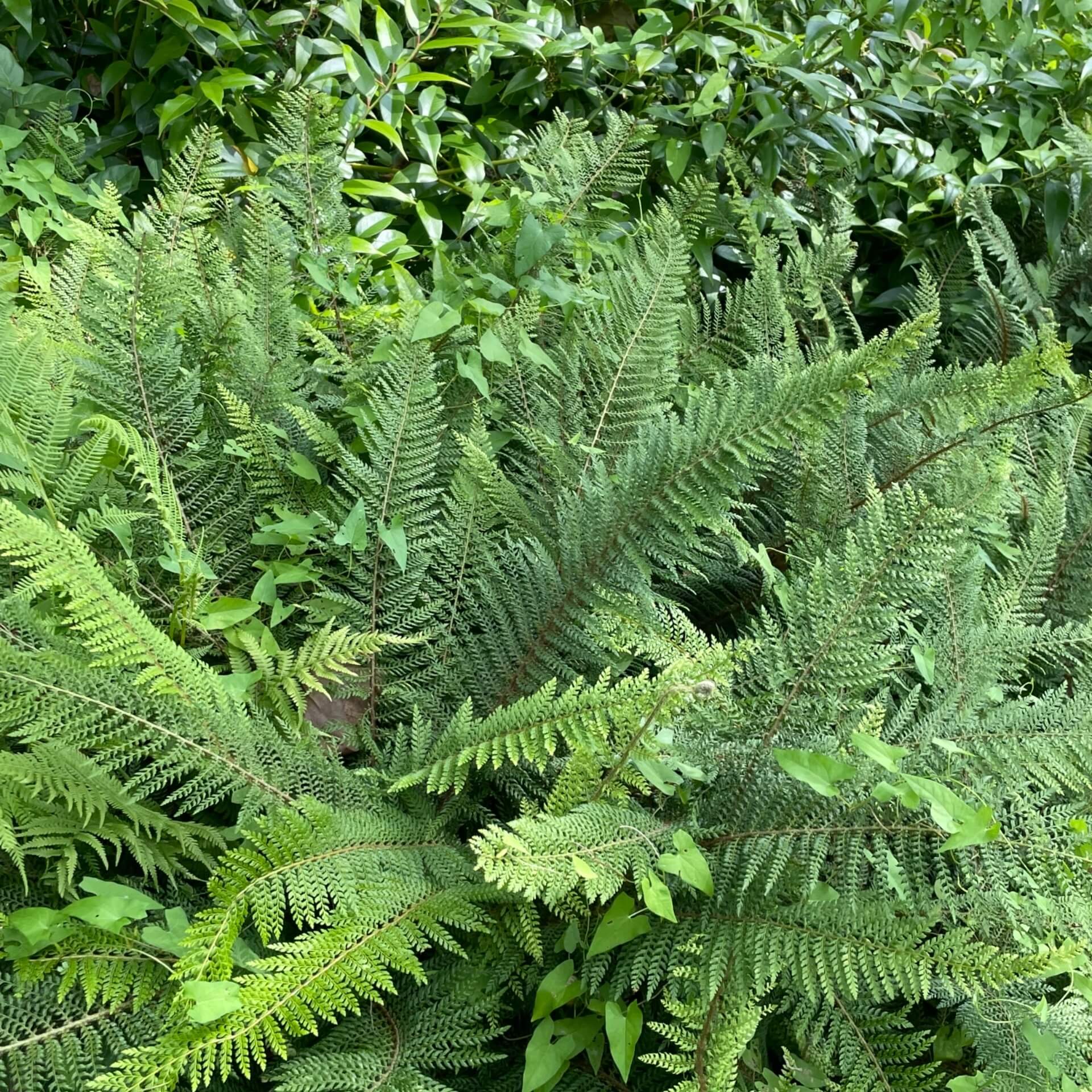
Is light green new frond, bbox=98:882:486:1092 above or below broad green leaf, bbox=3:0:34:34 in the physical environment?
below

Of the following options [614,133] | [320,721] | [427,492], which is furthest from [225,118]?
[320,721]

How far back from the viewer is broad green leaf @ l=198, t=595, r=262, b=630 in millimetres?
1091

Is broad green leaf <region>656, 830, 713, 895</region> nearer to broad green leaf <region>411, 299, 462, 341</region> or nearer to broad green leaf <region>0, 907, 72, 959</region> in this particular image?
broad green leaf <region>0, 907, 72, 959</region>

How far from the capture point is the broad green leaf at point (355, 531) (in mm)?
1172

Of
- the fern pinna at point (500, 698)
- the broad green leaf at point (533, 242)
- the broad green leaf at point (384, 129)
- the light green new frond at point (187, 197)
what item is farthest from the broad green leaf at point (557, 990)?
the broad green leaf at point (384, 129)

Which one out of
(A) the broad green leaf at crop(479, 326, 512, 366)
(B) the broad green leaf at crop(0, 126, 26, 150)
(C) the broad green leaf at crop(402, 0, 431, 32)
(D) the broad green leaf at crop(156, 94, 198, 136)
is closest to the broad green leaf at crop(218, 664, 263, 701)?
(A) the broad green leaf at crop(479, 326, 512, 366)

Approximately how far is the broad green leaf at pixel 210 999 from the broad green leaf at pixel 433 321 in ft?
2.55

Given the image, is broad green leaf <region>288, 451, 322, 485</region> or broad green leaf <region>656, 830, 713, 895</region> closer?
broad green leaf <region>656, 830, 713, 895</region>

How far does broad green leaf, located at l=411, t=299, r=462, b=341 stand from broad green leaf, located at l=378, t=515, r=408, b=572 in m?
0.23

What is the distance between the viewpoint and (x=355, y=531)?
1.19 m

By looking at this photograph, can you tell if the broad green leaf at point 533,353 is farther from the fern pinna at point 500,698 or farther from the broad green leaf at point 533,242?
the broad green leaf at point 533,242

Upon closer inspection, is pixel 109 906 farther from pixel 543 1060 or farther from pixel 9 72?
pixel 9 72

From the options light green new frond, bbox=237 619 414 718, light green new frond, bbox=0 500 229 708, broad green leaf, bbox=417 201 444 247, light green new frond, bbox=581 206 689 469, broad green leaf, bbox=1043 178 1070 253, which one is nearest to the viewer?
light green new frond, bbox=0 500 229 708

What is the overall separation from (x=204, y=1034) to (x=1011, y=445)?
1.28 m
